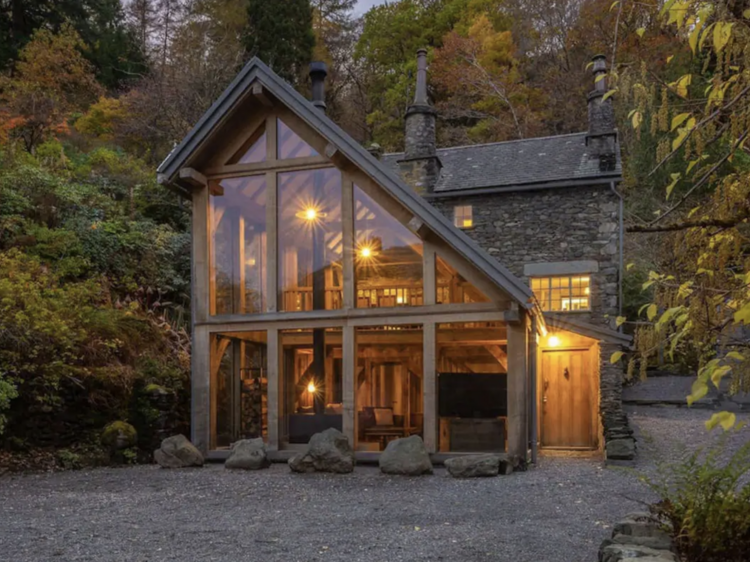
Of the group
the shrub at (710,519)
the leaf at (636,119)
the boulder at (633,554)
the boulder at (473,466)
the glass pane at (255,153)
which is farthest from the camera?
the glass pane at (255,153)

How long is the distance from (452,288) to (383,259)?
1.23 m

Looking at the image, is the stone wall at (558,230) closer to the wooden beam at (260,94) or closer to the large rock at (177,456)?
the wooden beam at (260,94)

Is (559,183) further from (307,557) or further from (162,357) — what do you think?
(307,557)

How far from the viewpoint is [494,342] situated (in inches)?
449

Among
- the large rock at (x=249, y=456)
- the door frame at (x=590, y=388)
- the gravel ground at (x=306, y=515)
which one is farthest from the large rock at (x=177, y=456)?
the door frame at (x=590, y=388)

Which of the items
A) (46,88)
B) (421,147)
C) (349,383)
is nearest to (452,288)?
(349,383)

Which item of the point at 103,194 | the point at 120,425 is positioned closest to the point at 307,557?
the point at 120,425

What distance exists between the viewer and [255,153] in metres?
12.5

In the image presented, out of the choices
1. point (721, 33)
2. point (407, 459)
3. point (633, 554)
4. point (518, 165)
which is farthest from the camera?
point (518, 165)

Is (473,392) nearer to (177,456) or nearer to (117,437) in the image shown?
(177,456)

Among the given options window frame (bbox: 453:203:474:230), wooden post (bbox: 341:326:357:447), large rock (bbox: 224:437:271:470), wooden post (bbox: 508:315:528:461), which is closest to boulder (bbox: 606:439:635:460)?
wooden post (bbox: 508:315:528:461)

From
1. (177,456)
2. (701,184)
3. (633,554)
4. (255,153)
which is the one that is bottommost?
(177,456)

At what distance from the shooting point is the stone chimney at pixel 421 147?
55.5 ft

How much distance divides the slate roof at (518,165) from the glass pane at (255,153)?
536cm
